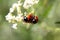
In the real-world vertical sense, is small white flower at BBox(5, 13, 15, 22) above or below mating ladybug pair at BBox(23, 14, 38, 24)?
above

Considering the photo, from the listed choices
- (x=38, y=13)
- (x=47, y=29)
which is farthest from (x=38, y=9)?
(x=47, y=29)

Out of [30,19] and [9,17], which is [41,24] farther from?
[9,17]

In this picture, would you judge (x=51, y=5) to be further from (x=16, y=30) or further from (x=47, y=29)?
(x=16, y=30)

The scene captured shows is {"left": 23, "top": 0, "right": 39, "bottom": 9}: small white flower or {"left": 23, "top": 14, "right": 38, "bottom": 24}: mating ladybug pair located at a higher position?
{"left": 23, "top": 0, "right": 39, "bottom": 9}: small white flower

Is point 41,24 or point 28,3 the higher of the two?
point 28,3

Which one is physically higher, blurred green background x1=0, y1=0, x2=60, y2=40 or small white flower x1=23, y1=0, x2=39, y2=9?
small white flower x1=23, y1=0, x2=39, y2=9

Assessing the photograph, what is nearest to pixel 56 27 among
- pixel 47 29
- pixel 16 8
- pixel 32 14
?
pixel 47 29

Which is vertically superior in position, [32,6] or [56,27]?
[32,6]

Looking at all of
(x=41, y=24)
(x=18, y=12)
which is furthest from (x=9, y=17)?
(x=41, y=24)
